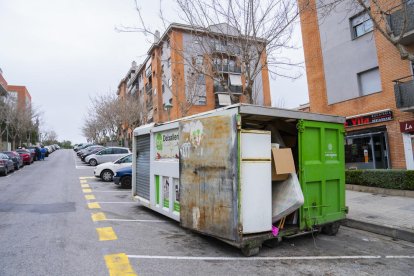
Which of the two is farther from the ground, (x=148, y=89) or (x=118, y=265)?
(x=148, y=89)

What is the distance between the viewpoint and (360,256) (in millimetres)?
5281

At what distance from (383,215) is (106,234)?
253 inches

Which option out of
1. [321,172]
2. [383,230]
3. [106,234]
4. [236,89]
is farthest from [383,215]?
[236,89]

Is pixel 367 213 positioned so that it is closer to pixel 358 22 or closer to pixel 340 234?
pixel 340 234

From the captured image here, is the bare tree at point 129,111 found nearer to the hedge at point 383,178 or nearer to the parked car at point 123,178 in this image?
the parked car at point 123,178

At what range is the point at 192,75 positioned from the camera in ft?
64.3

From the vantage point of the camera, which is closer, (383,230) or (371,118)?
A: (383,230)

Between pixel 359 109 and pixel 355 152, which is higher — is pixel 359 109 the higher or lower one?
the higher one

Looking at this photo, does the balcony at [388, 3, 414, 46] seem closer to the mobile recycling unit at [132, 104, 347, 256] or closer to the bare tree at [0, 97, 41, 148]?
the mobile recycling unit at [132, 104, 347, 256]

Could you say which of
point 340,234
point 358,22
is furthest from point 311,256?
point 358,22

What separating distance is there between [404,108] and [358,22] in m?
5.40

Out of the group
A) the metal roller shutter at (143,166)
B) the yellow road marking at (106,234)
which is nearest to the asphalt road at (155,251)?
the yellow road marking at (106,234)

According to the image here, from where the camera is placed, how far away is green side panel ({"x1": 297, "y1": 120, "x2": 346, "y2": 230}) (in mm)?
5758

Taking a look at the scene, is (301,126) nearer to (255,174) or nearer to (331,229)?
(255,174)
